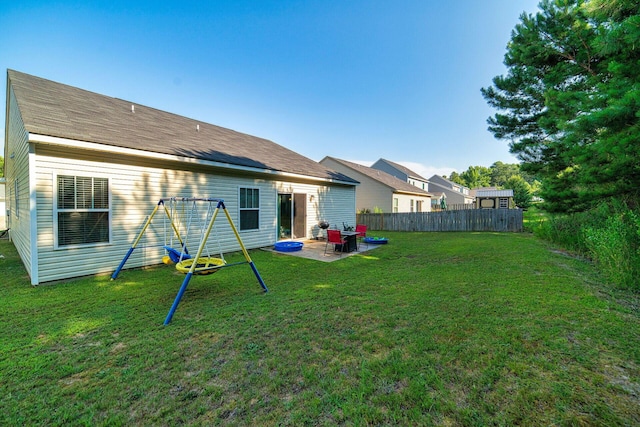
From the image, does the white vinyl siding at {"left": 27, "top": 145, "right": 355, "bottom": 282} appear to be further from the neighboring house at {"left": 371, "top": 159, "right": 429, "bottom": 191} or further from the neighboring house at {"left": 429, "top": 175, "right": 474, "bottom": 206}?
the neighboring house at {"left": 429, "top": 175, "right": 474, "bottom": 206}

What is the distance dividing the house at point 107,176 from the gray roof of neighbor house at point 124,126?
35 mm

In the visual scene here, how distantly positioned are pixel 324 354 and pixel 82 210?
594 cm

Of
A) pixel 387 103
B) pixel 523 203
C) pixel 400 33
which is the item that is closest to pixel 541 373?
pixel 400 33

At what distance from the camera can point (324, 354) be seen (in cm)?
276

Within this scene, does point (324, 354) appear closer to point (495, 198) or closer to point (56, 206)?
point (56, 206)

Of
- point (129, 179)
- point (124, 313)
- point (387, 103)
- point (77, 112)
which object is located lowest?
point (124, 313)

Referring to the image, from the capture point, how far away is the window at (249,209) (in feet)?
29.0

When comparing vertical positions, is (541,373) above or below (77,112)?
below

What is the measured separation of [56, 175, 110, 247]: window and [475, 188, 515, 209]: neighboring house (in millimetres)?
32271

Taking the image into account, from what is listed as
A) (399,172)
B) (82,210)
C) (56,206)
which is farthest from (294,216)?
(399,172)

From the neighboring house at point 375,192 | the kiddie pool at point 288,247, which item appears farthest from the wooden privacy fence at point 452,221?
the kiddie pool at point 288,247

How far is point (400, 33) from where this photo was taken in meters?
11.6

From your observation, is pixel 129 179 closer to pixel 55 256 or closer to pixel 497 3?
pixel 55 256

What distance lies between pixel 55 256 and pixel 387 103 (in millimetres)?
16636
